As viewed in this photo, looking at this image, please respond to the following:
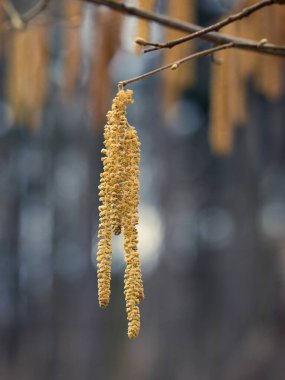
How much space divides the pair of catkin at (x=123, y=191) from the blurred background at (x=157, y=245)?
4.85 m

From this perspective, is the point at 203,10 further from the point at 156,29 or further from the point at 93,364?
the point at 156,29

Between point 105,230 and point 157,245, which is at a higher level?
point 157,245

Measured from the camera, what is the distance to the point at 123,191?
682mm

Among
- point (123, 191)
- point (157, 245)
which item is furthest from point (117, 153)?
point (157, 245)

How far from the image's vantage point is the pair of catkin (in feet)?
2.22

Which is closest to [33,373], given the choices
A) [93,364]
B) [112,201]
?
[93,364]

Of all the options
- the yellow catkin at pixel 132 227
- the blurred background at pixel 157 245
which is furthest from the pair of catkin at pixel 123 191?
the blurred background at pixel 157 245

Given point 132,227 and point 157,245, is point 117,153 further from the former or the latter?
point 157,245

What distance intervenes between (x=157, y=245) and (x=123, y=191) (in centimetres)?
662

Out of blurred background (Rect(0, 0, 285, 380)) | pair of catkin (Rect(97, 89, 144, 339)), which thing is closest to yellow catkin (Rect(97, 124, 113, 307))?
pair of catkin (Rect(97, 89, 144, 339))

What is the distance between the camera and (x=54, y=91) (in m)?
7.20

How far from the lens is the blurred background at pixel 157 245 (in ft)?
20.7

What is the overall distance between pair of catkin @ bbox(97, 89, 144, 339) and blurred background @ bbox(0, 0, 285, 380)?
4849mm

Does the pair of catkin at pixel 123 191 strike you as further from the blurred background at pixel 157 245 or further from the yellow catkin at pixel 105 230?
the blurred background at pixel 157 245
